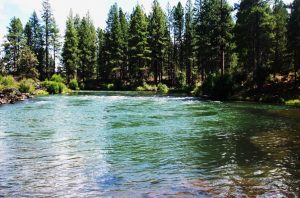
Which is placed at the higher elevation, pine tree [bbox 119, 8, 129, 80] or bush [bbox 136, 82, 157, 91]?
pine tree [bbox 119, 8, 129, 80]

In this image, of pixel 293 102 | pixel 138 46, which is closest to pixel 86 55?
pixel 138 46

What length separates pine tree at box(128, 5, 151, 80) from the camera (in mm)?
88625

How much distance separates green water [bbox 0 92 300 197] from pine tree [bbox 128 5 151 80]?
6528 centimetres

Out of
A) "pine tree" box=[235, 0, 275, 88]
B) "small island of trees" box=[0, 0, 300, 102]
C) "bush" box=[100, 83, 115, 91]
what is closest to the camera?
"pine tree" box=[235, 0, 275, 88]

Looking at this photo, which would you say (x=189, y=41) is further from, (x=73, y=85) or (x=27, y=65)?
(x=27, y=65)

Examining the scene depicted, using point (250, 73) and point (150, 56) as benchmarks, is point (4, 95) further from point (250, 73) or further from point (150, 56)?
point (150, 56)

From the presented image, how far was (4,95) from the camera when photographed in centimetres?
4222

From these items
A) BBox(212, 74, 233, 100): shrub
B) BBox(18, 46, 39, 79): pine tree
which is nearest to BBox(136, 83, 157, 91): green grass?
BBox(18, 46, 39, 79): pine tree

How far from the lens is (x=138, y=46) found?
8888 cm

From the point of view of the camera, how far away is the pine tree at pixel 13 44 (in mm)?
90475

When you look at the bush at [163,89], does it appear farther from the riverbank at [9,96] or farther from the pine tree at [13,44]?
the pine tree at [13,44]

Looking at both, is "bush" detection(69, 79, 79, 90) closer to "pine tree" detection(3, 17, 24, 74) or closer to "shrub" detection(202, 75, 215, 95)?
"pine tree" detection(3, 17, 24, 74)

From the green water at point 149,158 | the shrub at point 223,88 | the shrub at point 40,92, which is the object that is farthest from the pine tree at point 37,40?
the green water at point 149,158

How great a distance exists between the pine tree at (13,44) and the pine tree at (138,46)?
2727cm
